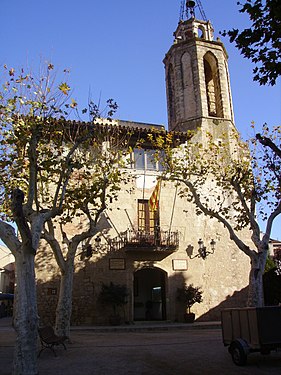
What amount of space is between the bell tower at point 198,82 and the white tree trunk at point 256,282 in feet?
34.4

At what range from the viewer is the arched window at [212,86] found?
73.4 ft

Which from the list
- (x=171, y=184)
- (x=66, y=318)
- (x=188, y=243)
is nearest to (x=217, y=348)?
(x=66, y=318)

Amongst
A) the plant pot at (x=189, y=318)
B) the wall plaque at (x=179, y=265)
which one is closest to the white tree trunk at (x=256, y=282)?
the plant pot at (x=189, y=318)

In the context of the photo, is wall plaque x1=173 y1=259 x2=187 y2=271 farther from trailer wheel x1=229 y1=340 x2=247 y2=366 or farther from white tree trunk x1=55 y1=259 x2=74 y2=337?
trailer wheel x1=229 y1=340 x2=247 y2=366

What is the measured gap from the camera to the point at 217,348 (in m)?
9.43

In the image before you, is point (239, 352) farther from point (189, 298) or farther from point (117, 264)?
point (117, 264)

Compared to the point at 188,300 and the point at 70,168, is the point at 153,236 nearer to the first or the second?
the point at 188,300

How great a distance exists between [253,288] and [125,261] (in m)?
7.11

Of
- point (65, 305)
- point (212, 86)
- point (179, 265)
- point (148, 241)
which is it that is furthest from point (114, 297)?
point (212, 86)

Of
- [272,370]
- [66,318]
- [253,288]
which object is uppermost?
[253,288]

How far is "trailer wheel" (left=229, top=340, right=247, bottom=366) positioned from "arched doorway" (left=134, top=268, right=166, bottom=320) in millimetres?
11755

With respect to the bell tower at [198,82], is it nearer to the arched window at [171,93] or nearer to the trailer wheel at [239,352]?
the arched window at [171,93]

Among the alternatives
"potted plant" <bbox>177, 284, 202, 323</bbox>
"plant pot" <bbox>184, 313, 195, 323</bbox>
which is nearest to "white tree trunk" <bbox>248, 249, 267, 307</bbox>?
"potted plant" <bbox>177, 284, 202, 323</bbox>

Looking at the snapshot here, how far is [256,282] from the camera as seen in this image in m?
11.7
